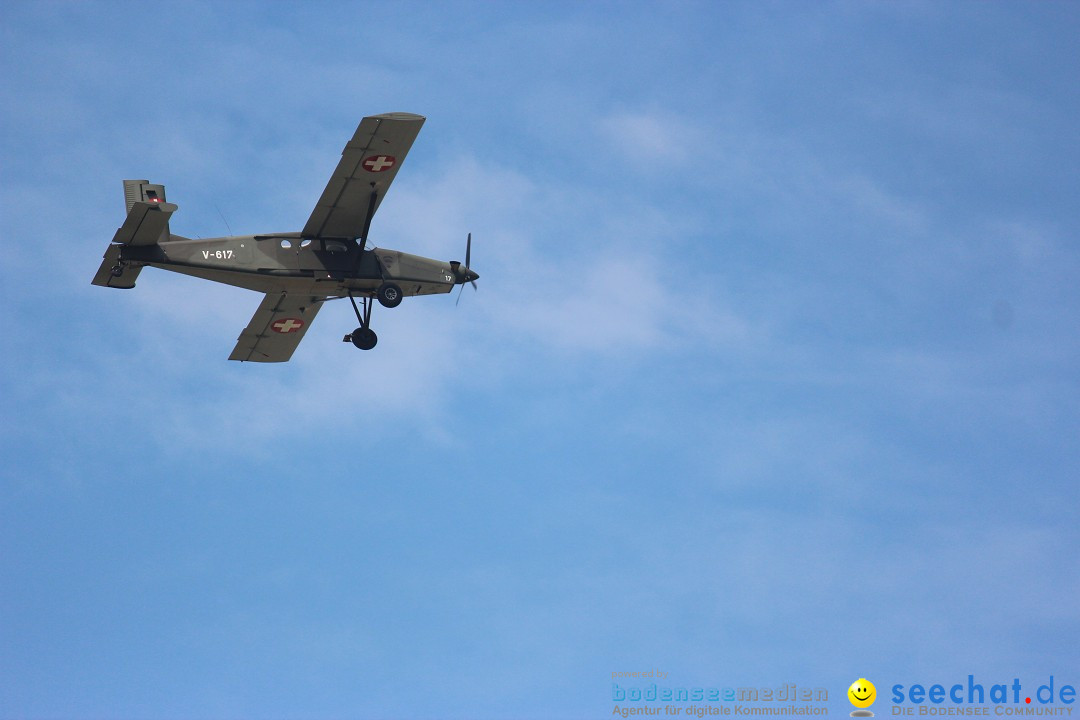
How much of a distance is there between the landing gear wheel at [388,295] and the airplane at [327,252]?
2cm

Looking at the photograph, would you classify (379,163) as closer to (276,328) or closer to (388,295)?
(388,295)

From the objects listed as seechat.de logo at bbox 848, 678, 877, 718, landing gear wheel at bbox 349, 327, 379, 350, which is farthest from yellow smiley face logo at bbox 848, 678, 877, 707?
landing gear wheel at bbox 349, 327, 379, 350

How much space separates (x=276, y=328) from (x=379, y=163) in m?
6.03

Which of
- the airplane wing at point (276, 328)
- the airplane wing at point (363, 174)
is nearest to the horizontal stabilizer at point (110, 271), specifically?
the airplane wing at point (363, 174)

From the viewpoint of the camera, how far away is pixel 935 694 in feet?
89.3

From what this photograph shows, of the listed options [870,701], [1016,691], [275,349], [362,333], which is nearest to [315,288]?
[362,333]

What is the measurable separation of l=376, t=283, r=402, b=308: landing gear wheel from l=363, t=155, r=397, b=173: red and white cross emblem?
2780 mm

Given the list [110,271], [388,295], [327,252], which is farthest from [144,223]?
[388,295]

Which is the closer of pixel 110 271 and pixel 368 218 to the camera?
pixel 110 271

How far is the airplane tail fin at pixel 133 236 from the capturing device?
99.2ft

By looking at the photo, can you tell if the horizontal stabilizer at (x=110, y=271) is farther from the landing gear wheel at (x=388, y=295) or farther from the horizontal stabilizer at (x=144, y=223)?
the landing gear wheel at (x=388, y=295)

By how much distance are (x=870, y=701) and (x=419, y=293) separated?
1310cm

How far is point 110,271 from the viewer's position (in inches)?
1202

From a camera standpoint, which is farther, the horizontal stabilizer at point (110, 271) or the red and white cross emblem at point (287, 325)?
the red and white cross emblem at point (287, 325)
